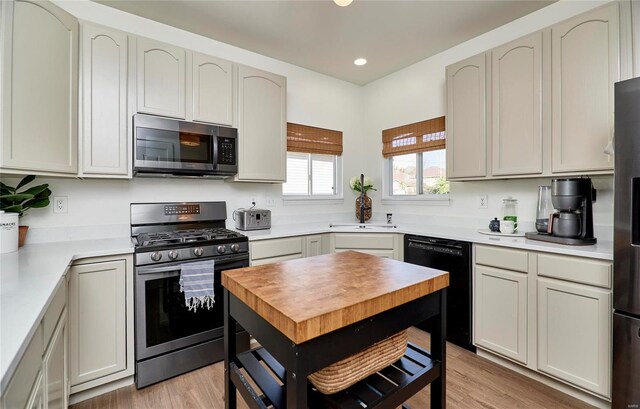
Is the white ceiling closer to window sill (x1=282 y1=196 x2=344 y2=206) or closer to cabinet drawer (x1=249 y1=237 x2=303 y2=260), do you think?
window sill (x1=282 y1=196 x2=344 y2=206)

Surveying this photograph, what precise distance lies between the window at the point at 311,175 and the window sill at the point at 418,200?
27.5 inches

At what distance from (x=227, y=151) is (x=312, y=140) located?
4.21 feet

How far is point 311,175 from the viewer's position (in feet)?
12.2

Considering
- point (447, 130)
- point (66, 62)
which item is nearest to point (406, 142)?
point (447, 130)

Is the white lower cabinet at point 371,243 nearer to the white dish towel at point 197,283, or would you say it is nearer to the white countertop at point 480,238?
the white countertop at point 480,238

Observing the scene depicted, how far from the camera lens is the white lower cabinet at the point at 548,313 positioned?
5.69 feet

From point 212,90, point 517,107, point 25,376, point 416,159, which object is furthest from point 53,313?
point 416,159

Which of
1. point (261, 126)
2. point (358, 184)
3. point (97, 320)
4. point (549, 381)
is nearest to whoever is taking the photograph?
point (97, 320)

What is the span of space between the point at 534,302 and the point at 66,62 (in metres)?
3.46

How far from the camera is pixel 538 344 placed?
199 centimetres

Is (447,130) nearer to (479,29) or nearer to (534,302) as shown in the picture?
(479,29)

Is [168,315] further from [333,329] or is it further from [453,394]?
[453,394]

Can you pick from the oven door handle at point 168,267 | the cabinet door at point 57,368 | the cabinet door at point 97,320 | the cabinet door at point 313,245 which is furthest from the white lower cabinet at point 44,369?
the cabinet door at point 313,245

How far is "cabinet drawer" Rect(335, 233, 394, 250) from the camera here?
2.94 meters
